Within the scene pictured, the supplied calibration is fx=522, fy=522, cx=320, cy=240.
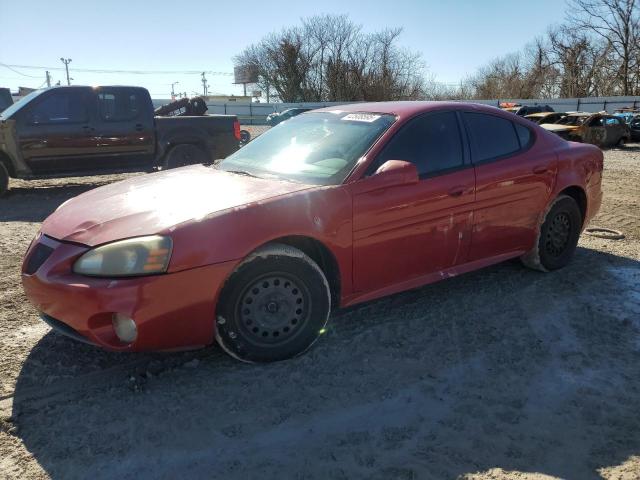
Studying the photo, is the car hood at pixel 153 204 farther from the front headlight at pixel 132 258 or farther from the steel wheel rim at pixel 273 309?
the steel wheel rim at pixel 273 309

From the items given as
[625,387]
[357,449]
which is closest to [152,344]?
[357,449]

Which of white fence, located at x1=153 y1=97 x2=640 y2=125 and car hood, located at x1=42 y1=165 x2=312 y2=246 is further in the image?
white fence, located at x1=153 y1=97 x2=640 y2=125

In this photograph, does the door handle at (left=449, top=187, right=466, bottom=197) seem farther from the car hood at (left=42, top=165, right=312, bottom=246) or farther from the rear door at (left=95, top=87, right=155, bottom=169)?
the rear door at (left=95, top=87, right=155, bottom=169)

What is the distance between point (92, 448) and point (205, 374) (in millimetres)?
773

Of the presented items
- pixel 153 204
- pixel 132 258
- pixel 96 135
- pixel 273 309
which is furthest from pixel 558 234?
pixel 96 135

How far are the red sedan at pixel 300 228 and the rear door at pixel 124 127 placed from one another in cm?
560

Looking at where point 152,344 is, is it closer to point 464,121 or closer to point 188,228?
point 188,228

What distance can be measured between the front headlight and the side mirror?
139 cm

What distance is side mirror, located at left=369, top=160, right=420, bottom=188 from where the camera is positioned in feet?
11.0

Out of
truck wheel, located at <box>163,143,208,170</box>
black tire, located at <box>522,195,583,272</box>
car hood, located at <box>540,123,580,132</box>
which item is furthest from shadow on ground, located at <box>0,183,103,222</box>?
car hood, located at <box>540,123,580,132</box>

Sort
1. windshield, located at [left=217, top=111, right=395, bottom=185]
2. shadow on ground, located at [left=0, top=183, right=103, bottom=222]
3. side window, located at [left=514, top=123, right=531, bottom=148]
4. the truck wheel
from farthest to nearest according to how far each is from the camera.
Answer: the truck wheel < shadow on ground, located at [left=0, top=183, right=103, bottom=222] < side window, located at [left=514, top=123, right=531, bottom=148] < windshield, located at [left=217, top=111, right=395, bottom=185]

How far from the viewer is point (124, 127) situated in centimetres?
916

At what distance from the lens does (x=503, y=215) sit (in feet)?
13.5

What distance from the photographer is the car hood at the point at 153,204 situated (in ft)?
9.39
